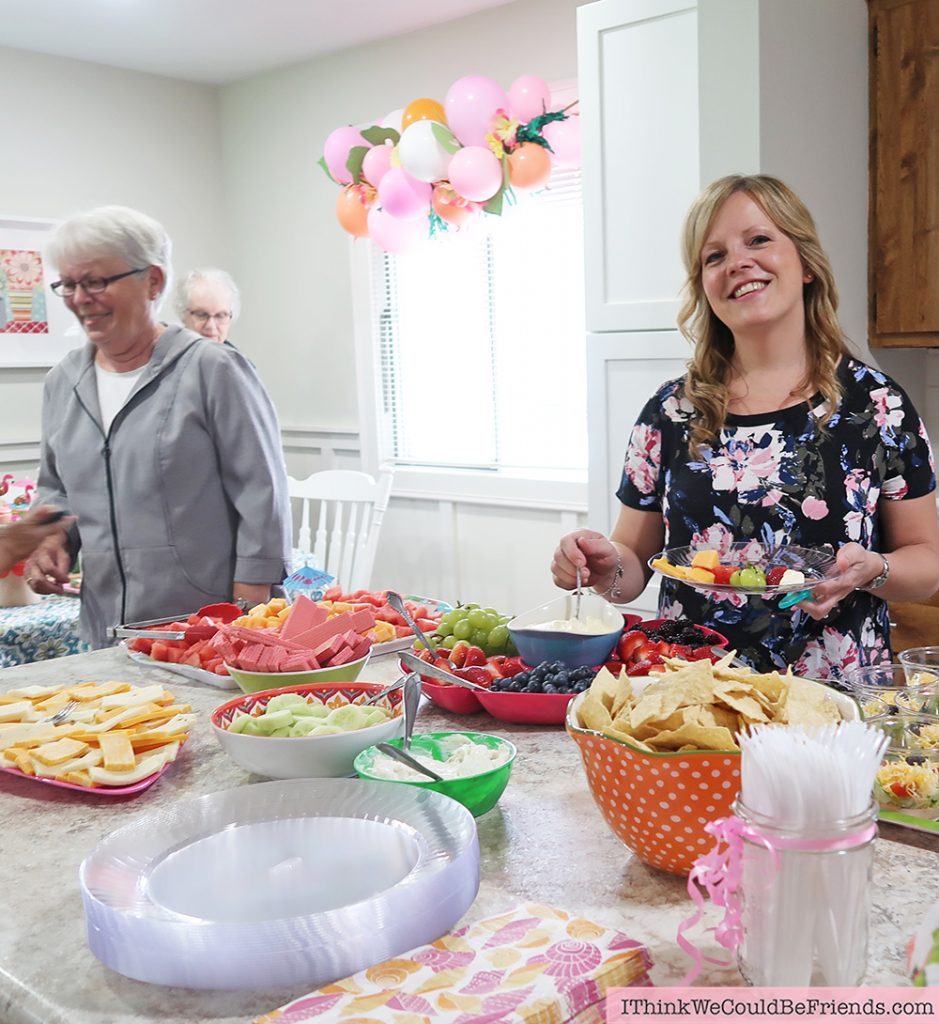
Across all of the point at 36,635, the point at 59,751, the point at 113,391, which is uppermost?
the point at 113,391

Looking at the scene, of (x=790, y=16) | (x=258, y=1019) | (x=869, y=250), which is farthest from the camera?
(x=869, y=250)

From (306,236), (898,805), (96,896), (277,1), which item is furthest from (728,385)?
(306,236)

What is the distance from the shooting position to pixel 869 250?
3.31 m

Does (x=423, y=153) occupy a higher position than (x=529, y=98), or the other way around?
(x=529, y=98)

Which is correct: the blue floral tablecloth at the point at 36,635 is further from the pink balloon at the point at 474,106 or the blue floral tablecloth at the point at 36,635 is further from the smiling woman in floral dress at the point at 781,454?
the pink balloon at the point at 474,106

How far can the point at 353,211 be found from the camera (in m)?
4.34

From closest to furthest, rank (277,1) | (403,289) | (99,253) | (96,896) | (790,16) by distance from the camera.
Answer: (96,896) → (99,253) → (790,16) → (277,1) → (403,289)

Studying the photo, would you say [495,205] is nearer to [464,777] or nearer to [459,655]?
[459,655]

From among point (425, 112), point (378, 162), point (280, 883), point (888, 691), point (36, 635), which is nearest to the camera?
point (280, 883)

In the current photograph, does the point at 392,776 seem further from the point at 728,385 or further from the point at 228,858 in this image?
the point at 728,385

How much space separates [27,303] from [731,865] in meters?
4.91

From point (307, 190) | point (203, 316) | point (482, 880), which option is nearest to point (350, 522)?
point (203, 316)

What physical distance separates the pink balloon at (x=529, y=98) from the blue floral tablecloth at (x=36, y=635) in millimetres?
2226

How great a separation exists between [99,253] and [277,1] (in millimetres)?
2488
